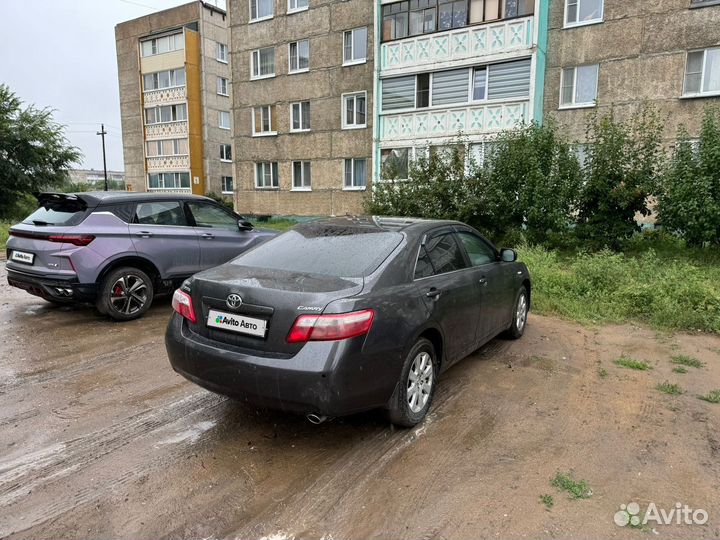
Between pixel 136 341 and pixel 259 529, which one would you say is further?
pixel 136 341

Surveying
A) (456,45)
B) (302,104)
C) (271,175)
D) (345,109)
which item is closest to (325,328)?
(456,45)

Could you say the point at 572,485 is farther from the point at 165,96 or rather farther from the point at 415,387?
the point at 165,96

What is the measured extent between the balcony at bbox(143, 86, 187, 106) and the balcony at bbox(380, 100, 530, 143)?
76.0ft

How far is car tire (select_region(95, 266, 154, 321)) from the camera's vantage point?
20.9ft

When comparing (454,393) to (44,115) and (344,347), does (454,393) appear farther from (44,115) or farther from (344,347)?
(44,115)

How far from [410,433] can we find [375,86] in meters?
19.5

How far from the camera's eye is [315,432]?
142 inches

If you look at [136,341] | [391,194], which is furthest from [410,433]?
[391,194]

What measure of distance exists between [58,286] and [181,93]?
1413 inches

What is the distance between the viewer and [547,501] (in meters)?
2.80

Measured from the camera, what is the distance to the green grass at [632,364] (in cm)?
504

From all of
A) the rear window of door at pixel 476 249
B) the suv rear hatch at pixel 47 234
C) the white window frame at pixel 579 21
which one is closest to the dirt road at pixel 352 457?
the rear window of door at pixel 476 249

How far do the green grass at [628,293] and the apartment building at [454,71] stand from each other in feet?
29.9

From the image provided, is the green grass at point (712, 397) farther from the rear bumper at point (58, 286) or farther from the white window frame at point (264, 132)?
the white window frame at point (264, 132)
